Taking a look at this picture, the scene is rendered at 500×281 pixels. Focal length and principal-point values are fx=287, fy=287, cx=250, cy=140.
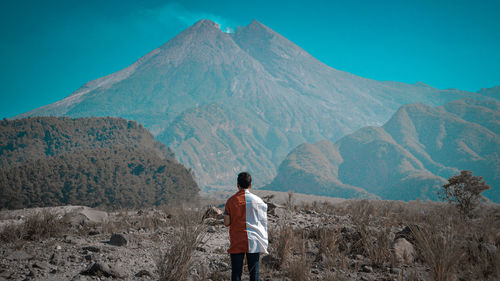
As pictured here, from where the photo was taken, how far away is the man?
3.60 m

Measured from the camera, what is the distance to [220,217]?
9.26 m

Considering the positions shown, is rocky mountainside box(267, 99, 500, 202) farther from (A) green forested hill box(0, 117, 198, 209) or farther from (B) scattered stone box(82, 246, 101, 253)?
(B) scattered stone box(82, 246, 101, 253)

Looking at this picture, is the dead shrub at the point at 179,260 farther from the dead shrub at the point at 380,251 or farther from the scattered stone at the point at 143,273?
the dead shrub at the point at 380,251

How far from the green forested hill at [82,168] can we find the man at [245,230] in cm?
2702

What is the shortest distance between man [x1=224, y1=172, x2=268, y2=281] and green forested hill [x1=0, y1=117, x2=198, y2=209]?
27.0 metres

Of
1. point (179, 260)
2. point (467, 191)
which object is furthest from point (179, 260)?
point (467, 191)

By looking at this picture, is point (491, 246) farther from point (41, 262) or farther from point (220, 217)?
point (41, 262)

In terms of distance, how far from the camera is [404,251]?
17.9 ft

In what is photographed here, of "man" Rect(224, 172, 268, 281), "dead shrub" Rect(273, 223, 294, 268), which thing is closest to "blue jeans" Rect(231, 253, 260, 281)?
"man" Rect(224, 172, 268, 281)

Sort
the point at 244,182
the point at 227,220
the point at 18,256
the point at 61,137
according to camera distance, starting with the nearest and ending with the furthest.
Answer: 1. the point at 227,220
2. the point at 244,182
3. the point at 18,256
4. the point at 61,137

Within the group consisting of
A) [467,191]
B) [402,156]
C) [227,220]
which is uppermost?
[402,156]

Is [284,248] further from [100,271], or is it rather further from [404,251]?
[100,271]

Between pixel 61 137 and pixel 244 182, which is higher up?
pixel 61 137

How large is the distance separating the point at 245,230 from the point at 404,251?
364cm
